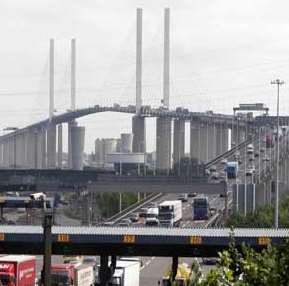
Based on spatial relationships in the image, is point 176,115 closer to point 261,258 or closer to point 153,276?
point 153,276

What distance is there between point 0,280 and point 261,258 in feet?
59.2

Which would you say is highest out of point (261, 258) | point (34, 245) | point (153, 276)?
point (261, 258)

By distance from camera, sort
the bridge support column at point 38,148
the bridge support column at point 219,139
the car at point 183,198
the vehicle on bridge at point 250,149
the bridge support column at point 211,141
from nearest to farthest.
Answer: the car at point 183,198, the vehicle on bridge at point 250,149, the bridge support column at point 219,139, the bridge support column at point 211,141, the bridge support column at point 38,148

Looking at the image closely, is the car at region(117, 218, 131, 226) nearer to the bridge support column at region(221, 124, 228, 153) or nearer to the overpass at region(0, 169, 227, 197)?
the overpass at region(0, 169, 227, 197)

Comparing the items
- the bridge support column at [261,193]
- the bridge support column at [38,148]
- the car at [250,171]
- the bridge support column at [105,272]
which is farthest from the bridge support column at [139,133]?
the bridge support column at [105,272]

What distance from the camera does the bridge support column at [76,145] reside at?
481 ft

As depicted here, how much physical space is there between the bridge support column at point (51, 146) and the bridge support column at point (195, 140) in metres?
19.0

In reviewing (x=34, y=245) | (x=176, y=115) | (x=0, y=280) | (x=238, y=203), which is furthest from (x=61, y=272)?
(x=176, y=115)

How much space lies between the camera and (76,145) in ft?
487

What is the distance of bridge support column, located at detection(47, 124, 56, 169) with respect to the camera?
447ft

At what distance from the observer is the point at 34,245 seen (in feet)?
102

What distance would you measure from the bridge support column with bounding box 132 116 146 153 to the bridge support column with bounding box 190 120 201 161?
20.8 feet

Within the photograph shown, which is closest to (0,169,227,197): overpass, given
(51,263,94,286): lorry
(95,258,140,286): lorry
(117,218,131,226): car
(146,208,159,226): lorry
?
(117,218,131,226): car

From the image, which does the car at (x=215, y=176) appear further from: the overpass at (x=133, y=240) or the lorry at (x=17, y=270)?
the lorry at (x=17, y=270)
